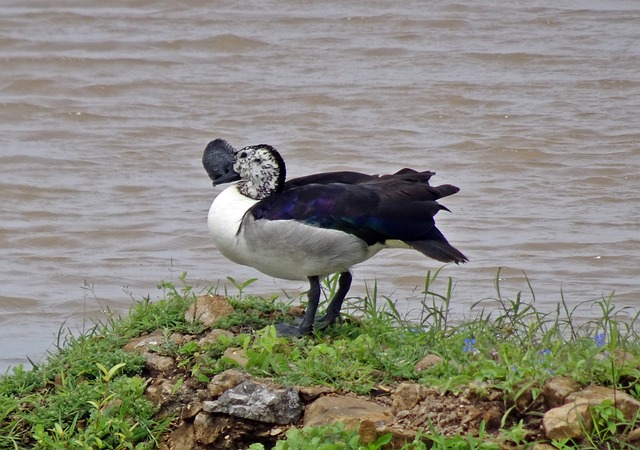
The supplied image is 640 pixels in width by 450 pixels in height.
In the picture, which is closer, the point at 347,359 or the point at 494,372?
the point at 494,372

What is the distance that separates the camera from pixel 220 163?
5914 mm

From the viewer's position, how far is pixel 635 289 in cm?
786

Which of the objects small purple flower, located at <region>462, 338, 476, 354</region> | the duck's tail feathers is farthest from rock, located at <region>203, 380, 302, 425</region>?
the duck's tail feathers

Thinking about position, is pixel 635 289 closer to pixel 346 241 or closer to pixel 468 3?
pixel 346 241

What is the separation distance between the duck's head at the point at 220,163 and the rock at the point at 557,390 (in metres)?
2.07

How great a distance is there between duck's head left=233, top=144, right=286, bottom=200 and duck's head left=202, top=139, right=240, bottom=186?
0.12 m

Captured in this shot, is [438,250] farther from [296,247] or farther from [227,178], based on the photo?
[227,178]

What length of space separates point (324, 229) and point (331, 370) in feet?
2.81

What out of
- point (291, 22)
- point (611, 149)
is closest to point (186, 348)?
point (611, 149)

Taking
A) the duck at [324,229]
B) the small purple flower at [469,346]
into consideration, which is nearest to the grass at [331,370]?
the small purple flower at [469,346]

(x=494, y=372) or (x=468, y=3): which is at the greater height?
(x=468, y=3)

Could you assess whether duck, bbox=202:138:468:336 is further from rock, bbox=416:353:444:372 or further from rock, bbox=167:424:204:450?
rock, bbox=167:424:204:450

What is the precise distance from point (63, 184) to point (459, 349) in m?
5.85

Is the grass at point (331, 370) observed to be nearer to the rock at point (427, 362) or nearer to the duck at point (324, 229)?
the rock at point (427, 362)
